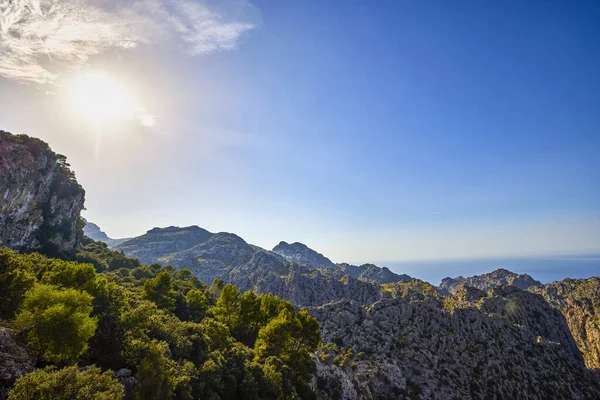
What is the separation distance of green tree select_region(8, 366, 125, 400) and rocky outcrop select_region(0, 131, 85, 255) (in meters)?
85.4

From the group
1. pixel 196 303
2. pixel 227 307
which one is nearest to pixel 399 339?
pixel 227 307

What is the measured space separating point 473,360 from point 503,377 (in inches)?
268

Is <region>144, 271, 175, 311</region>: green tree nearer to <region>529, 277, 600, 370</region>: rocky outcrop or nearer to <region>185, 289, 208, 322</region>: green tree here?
<region>185, 289, 208, 322</region>: green tree

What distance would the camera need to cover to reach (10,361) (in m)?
18.0

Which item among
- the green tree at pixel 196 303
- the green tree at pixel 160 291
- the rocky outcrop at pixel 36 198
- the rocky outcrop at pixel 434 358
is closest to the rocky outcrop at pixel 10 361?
the green tree at pixel 160 291

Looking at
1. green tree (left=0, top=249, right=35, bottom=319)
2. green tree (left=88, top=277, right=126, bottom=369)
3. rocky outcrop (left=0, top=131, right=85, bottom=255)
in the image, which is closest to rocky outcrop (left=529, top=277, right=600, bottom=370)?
green tree (left=88, top=277, right=126, bottom=369)

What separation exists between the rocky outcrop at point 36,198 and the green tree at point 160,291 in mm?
50611

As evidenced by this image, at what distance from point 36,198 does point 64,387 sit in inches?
4021

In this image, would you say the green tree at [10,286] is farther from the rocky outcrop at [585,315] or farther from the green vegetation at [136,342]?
the rocky outcrop at [585,315]

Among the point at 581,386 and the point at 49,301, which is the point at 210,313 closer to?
Result: the point at 49,301

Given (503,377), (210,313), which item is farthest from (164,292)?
(503,377)

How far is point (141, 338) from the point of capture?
27922 mm

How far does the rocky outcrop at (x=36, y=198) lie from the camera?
251 ft

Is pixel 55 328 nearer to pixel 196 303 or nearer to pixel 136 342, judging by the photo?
pixel 136 342
